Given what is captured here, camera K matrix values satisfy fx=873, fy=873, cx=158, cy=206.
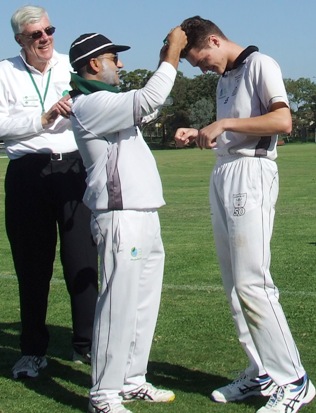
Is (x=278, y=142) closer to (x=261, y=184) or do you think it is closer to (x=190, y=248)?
(x=261, y=184)

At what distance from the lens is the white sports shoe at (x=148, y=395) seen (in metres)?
5.71

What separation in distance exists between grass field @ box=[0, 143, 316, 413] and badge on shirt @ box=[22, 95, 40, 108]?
2.00m

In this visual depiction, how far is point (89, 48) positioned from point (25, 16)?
1.20 m

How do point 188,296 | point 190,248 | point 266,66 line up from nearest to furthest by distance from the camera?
1. point 266,66
2. point 188,296
3. point 190,248

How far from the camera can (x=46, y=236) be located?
661 centimetres

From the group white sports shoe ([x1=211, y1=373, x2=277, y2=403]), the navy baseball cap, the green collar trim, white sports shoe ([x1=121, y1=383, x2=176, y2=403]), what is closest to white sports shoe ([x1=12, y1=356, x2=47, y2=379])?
white sports shoe ([x1=121, y1=383, x2=176, y2=403])

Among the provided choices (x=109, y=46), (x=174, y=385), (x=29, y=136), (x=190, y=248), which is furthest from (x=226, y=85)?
(x=190, y=248)

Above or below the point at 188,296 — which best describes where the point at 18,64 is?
above

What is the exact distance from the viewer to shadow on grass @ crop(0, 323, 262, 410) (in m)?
5.90

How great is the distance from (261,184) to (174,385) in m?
1.68

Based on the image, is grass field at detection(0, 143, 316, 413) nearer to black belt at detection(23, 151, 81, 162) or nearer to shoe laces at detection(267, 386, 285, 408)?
shoe laces at detection(267, 386, 285, 408)

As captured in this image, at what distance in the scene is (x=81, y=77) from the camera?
210 inches

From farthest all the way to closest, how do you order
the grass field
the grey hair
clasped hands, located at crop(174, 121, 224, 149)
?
the grey hair
the grass field
clasped hands, located at crop(174, 121, 224, 149)

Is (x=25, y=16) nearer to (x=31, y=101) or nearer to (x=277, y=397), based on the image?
(x=31, y=101)
